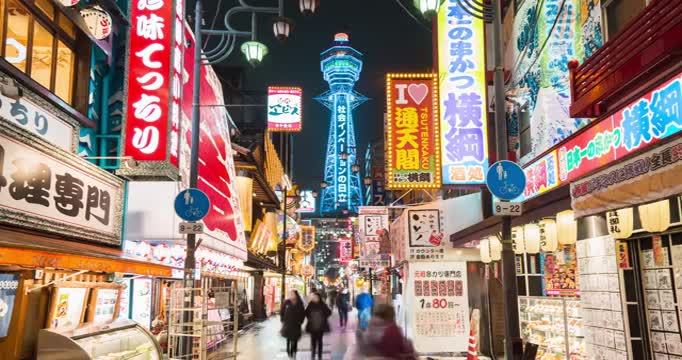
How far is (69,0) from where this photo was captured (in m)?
10.3

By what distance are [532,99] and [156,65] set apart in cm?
919

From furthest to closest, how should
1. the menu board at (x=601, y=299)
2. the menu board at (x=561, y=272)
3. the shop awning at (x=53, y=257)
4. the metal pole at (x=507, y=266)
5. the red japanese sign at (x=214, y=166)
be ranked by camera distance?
the red japanese sign at (x=214, y=166), the menu board at (x=561, y=272), the menu board at (x=601, y=299), the metal pole at (x=507, y=266), the shop awning at (x=53, y=257)

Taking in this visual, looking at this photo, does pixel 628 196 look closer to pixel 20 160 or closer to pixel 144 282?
pixel 20 160

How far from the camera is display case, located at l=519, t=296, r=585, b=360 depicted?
457 inches

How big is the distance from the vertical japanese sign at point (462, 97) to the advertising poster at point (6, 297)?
996cm

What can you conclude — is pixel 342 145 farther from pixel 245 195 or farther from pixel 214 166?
pixel 214 166

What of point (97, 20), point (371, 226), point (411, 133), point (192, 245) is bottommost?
point (192, 245)

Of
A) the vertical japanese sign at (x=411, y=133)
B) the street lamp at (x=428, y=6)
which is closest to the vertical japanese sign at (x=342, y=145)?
the vertical japanese sign at (x=411, y=133)

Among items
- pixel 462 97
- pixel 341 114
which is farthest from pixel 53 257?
A: pixel 341 114

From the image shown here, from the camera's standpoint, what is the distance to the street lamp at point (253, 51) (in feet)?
49.5

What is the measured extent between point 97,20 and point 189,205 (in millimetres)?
4198

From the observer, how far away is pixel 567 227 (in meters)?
11.2

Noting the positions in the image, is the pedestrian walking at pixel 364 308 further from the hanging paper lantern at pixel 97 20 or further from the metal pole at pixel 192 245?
the hanging paper lantern at pixel 97 20

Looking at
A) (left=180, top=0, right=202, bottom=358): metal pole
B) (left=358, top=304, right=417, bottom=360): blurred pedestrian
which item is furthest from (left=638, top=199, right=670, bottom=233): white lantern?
(left=180, top=0, right=202, bottom=358): metal pole
